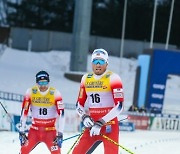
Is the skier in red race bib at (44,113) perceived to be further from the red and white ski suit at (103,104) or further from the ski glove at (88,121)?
the ski glove at (88,121)

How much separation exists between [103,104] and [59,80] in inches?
925

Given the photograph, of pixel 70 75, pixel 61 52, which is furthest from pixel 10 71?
pixel 61 52

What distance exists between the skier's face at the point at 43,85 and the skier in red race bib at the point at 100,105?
3.86 feet

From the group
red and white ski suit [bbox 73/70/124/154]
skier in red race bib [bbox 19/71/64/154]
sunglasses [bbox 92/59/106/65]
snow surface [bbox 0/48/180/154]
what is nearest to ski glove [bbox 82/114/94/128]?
red and white ski suit [bbox 73/70/124/154]

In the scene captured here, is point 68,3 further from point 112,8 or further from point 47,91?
point 47,91

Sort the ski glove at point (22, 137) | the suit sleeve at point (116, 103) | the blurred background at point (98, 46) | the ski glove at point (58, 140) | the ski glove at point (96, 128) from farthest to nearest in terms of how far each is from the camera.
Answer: the blurred background at point (98, 46) < the ski glove at point (58, 140) < the ski glove at point (22, 137) < the suit sleeve at point (116, 103) < the ski glove at point (96, 128)

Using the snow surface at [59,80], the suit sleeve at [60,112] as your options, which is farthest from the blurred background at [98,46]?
the suit sleeve at [60,112]

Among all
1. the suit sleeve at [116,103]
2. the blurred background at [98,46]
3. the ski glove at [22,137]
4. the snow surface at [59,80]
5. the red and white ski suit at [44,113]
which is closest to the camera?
the suit sleeve at [116,103]

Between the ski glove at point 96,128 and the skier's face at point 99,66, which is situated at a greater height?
the skier's face at point 99,66

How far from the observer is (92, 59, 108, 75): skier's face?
20.0 ft

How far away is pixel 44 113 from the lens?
742 centimetres

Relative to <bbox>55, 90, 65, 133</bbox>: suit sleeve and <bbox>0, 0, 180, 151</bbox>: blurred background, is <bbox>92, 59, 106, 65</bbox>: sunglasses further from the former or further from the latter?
<bbox>0, 0, 180, 151</bbox>: blurred background

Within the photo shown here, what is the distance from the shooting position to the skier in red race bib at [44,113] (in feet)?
23.6

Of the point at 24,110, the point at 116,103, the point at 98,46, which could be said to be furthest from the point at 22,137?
the point at 98,46
